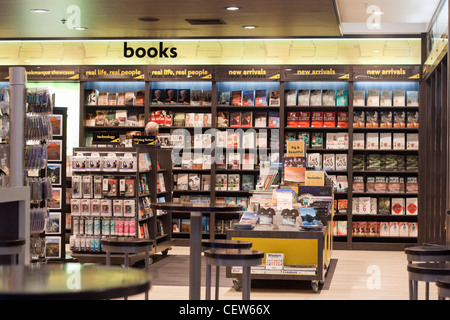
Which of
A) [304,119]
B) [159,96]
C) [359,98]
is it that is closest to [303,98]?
[304,119]

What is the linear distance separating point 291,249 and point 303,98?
4.27 meters

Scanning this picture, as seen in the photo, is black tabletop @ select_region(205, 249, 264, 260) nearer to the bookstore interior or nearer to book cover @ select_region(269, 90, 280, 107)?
the bookstore interior

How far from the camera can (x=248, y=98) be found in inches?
440

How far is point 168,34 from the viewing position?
10594mm

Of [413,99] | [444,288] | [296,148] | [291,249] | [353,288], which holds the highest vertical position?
[413,99]

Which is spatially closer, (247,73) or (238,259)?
(238,259)

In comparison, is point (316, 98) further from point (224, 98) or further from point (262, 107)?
point (224, 98)

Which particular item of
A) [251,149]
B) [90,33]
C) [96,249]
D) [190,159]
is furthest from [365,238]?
[90,33]

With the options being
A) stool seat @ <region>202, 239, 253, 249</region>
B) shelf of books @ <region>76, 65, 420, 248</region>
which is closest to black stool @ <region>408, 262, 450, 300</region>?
stool seat @ <region>202, 239, 253, 249</region>

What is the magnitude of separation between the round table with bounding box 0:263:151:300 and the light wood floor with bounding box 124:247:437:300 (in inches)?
151

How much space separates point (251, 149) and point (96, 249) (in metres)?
3.46

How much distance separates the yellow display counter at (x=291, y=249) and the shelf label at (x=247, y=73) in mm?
4237
